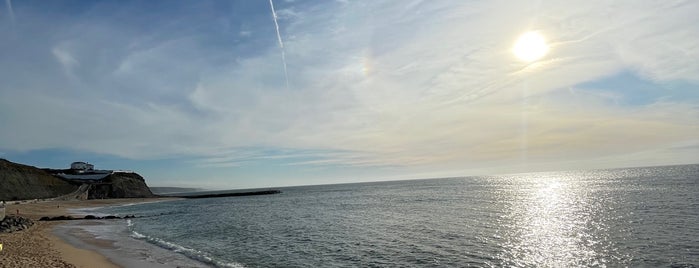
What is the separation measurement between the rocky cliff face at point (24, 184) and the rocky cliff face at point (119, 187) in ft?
62.2

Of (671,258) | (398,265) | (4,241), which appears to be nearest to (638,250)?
(671,258)

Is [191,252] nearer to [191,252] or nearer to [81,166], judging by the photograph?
[191,252]

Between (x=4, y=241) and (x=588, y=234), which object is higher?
(x=4, y=241)

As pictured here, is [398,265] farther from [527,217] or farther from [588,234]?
[527,217]

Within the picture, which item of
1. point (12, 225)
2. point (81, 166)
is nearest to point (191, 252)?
point (12, 225)

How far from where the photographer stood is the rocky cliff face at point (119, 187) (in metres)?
144

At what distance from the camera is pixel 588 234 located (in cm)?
3180

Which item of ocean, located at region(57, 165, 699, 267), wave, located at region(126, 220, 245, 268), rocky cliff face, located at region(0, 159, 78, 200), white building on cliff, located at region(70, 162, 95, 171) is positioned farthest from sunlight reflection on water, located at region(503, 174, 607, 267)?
white building on cliff, located at region(70, 162, 95, 171)

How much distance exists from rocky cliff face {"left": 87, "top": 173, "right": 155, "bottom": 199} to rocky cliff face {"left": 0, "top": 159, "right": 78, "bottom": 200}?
18957 mm

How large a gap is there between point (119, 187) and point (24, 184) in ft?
162

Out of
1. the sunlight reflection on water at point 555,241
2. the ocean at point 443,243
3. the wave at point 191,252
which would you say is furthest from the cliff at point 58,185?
the sunlight reflection on water at point 555,241

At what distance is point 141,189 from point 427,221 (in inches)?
6255

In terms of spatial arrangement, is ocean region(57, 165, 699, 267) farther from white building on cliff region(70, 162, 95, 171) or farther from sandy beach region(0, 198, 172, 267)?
white building on cliff region(70, 162, 95, 171)

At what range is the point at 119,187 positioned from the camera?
154 m
